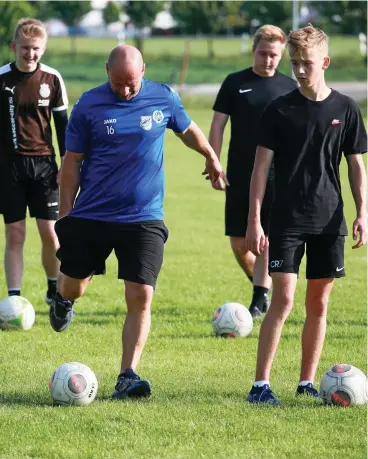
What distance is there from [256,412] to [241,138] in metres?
3.80

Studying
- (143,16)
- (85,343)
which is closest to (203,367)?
(85,343)

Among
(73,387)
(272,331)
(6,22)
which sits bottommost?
(6,22)

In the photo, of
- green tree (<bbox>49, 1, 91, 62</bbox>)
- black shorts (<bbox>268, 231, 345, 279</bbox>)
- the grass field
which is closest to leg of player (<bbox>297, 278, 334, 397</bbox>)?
black shorts (<bbox>268, 231, 345, 279</bbox>)

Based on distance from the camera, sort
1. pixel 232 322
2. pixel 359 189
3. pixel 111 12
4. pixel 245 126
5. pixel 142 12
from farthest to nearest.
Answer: pixel 111 12 → pixel 142 12 → pixel 245 126 → pixel 232 322 → pixel 359 189

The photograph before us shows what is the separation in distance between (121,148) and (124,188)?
270 millimetres

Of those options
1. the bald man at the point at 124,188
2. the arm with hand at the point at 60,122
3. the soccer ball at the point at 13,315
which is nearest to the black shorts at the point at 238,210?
the arm with hand at the point at 60,122

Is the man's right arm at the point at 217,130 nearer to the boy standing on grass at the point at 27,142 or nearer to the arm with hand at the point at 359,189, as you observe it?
the boy standing on grass at the point at 27,142

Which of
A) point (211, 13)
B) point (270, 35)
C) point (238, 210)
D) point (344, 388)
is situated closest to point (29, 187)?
point (238, 210)

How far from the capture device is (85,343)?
29.6 feet

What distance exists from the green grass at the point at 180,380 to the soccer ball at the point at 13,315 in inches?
4.0

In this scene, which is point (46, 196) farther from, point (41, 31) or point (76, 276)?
point (76, 276)

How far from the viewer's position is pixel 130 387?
7.13 meters

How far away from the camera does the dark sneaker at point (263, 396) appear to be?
276 inches

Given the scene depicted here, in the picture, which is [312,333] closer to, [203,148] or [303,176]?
[303,176]
